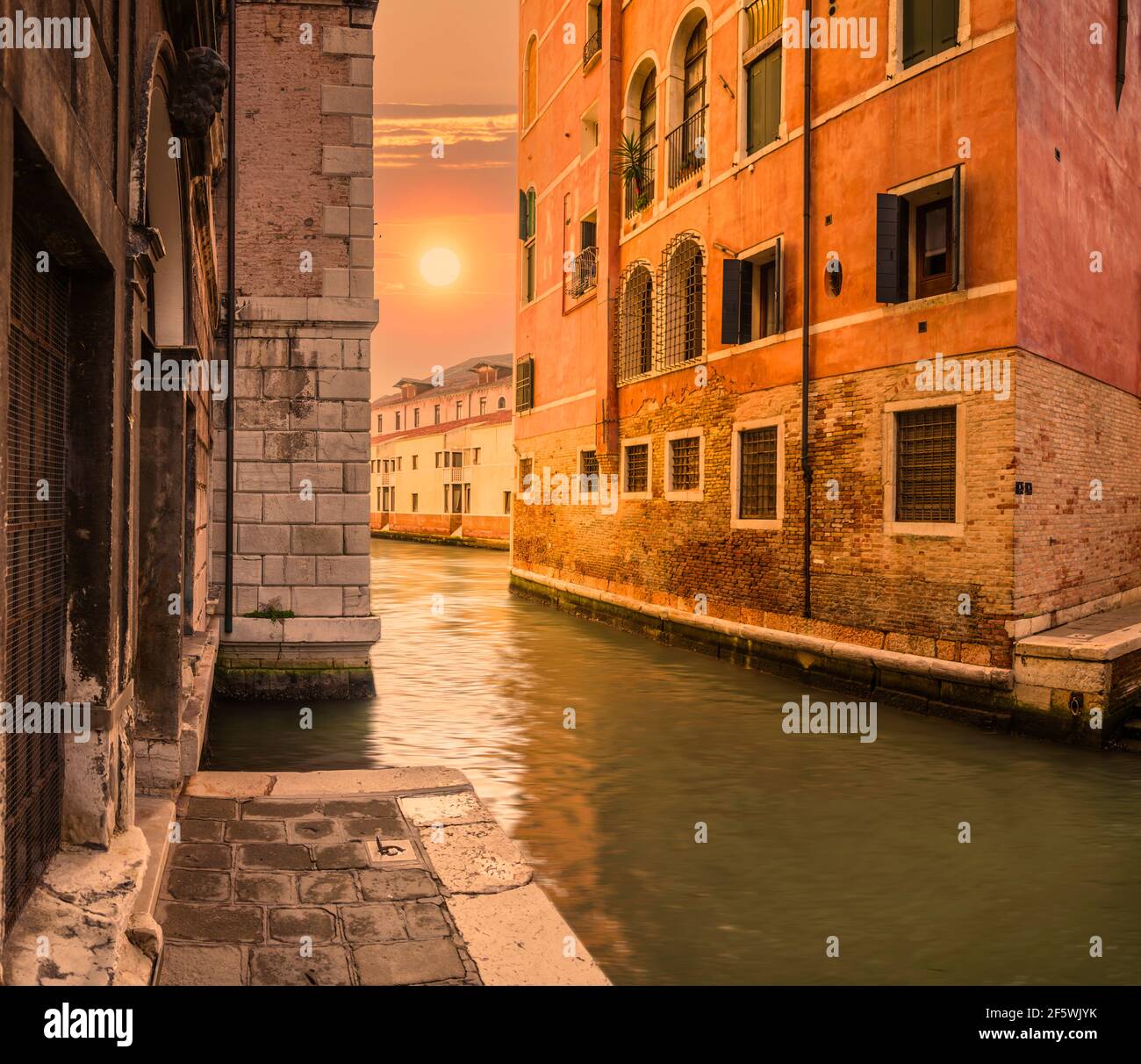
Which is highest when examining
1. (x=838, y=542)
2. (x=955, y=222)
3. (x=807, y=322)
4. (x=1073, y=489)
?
(x=955, y=222)

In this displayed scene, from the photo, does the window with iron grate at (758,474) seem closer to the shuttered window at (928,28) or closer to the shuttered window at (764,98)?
the shuttered window at (764,98)

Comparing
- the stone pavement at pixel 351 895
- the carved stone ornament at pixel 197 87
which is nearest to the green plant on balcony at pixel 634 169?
the carved stone ornament at pixel 197 87

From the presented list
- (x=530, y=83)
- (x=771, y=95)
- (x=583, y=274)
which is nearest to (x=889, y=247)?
(x=771, y=95)

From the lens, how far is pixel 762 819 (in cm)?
699

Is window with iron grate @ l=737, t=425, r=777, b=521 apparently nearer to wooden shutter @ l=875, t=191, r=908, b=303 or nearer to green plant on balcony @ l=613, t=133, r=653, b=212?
wooden shutter @ l=875, t=191, r=908, b=303

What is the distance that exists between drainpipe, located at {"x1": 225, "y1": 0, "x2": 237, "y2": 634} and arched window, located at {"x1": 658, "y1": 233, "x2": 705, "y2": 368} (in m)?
7.53

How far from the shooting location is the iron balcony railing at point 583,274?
2008 cm

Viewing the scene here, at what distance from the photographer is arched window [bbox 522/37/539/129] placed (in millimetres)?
24375

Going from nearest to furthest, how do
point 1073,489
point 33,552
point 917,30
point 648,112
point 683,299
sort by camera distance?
point 33,552 < point 917,30 < point 1073,489 < point 683,299 < point 648,112

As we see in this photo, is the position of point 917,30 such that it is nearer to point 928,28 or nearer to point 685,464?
point 928,28

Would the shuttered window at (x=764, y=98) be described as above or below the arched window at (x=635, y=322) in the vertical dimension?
above

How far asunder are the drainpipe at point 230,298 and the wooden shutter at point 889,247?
19.9 ft

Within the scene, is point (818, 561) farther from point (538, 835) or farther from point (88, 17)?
point (88, 17)

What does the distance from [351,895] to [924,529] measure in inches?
→ 315
